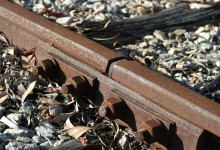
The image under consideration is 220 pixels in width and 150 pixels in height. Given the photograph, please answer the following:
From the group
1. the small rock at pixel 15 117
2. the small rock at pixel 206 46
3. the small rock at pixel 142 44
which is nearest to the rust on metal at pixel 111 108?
the small rock at pixel 15 117

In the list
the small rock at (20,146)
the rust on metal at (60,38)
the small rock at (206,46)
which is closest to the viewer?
the small rock at (20,146)

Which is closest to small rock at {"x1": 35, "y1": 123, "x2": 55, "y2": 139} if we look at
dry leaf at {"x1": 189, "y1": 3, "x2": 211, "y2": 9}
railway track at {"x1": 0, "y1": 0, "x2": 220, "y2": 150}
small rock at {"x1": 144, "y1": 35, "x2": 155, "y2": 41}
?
railway track at {"x1": 0, "y1": 0, "x2": 220, "y2": 150}

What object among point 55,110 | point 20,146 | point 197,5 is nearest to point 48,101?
point 55,110

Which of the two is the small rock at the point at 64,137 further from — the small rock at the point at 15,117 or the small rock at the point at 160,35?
the small rock at the point at 160,35

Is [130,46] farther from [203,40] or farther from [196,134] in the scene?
[196,134]

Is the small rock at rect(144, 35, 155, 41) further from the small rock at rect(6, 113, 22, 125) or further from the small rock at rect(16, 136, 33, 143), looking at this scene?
the small rock at rect(16, 136, 33, 143)

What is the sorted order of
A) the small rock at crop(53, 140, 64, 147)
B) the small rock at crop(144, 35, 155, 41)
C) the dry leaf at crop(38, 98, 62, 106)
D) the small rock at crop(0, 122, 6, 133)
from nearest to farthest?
the small rock at crop(53, 140, 64, 147) → the small rock at crop(0, 122, 6, 133) → the dry leaf at crop(38, 98, 62, 106) → the small rock at crop(144, 35, 155, 41)

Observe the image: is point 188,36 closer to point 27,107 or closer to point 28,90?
point 28,90
